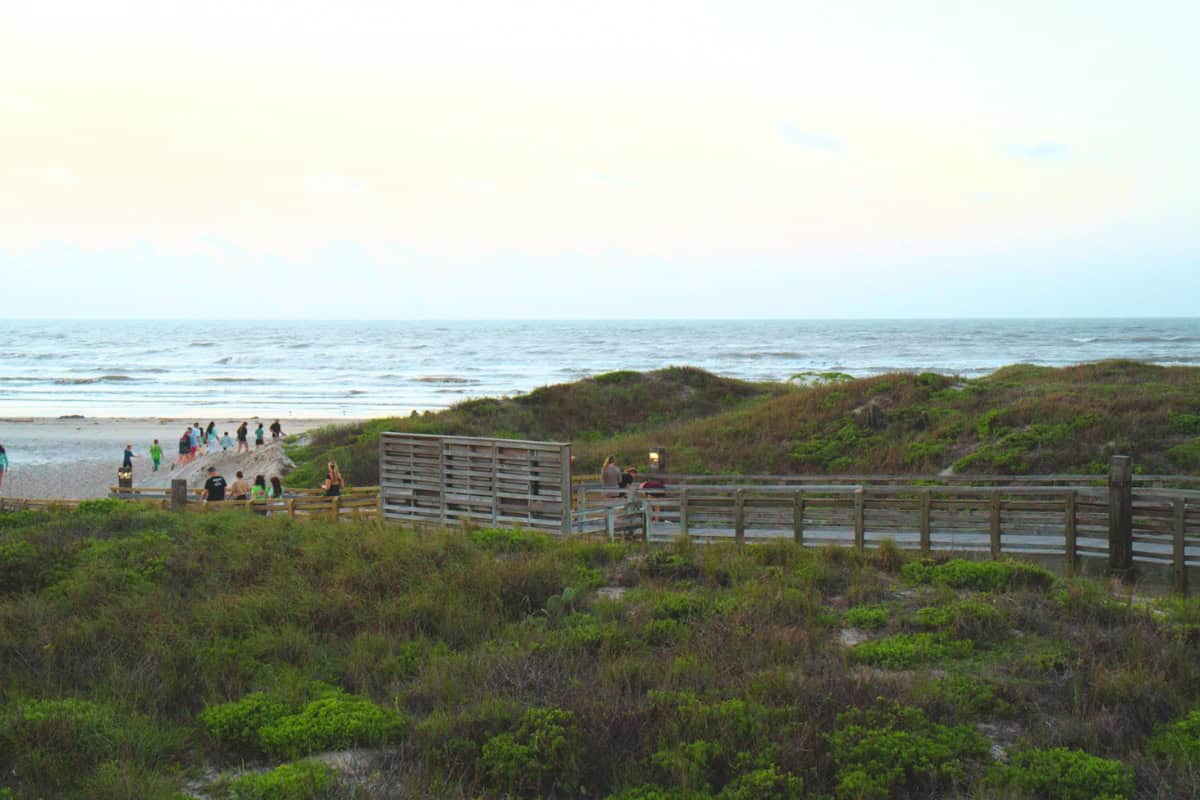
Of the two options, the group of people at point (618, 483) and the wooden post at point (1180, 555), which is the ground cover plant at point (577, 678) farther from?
the group of people at point (618, 483)

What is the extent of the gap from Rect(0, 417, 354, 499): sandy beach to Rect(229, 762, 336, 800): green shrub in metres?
27.7

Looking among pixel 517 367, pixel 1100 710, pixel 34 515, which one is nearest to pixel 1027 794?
pixel 1100 710

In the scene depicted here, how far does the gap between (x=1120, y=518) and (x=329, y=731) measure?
1174 centimetres

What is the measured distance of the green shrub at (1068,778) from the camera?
695cm

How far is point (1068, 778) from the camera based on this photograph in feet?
23.2

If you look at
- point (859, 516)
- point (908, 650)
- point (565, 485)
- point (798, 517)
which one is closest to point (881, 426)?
point (798, 517)

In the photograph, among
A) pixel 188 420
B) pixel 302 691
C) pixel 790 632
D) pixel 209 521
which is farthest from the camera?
pixel 188 420

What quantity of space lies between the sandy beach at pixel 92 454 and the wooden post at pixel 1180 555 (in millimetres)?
27411

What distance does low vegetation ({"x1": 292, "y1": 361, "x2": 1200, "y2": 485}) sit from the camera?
2553 cm

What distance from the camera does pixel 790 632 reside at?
9977 mm

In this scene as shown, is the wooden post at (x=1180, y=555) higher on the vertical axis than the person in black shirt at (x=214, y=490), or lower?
higher

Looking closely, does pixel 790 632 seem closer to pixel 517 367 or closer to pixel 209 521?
pixel 209 521

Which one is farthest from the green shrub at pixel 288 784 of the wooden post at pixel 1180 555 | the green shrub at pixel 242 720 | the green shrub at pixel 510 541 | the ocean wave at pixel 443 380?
the ocean wave at pixel 443 380

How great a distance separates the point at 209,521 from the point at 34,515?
3352mm
